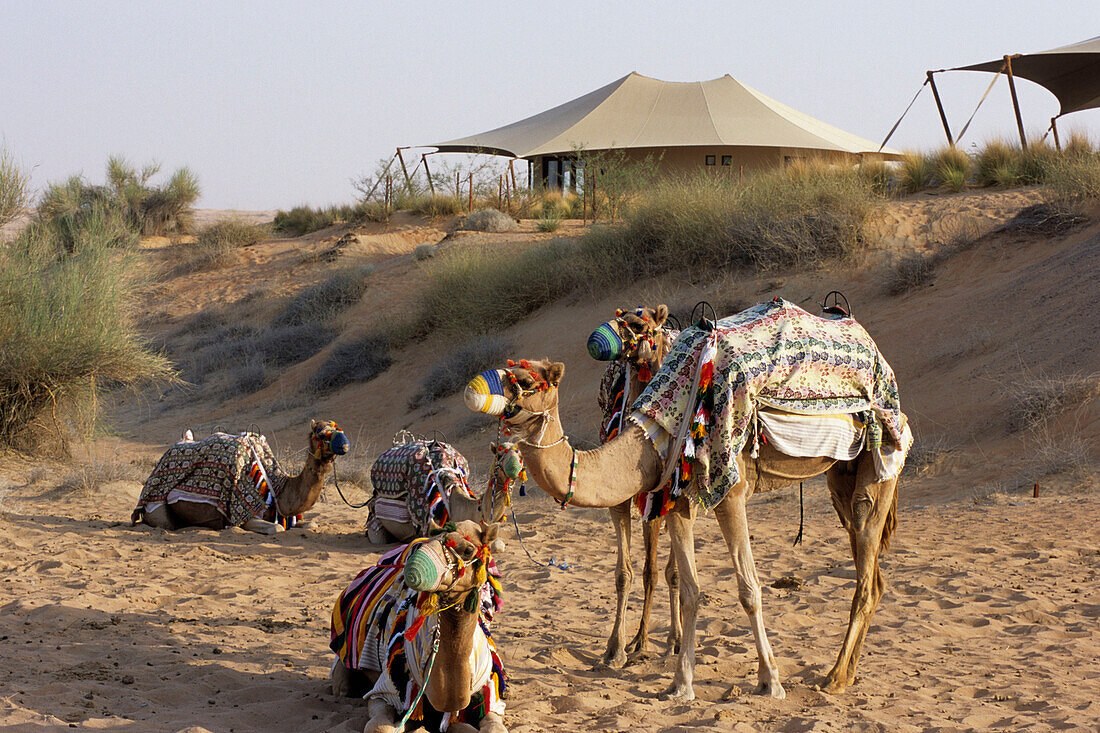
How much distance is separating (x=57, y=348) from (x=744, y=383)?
972cm

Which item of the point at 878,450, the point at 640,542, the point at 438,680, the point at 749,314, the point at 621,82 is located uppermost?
the point at 621,82

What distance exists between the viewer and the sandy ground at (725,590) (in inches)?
179

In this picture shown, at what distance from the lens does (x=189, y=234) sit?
33.7 m

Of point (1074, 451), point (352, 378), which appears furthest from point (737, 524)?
point (352, 378)

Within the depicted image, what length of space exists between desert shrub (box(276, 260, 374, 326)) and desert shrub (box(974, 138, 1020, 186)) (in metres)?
13.8

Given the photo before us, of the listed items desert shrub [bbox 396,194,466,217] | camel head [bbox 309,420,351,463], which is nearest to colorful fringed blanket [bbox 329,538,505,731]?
camel head [bbox 309,420,351,463]

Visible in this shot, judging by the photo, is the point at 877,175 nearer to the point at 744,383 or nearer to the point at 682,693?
the point at 744,383

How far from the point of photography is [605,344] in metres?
4.79

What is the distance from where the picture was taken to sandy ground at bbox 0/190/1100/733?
179 inches

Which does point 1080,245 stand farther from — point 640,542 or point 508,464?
point 508,464

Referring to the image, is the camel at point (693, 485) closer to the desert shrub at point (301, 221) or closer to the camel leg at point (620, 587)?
the camel leg at point (620, 587)

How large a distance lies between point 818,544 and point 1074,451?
3.01 metres

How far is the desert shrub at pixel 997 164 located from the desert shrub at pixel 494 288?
27.8 ft

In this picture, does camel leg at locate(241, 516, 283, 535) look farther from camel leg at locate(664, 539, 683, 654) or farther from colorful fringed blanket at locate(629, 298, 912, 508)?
colorful fringed blanket at locate(629, 298, 912, 508)
